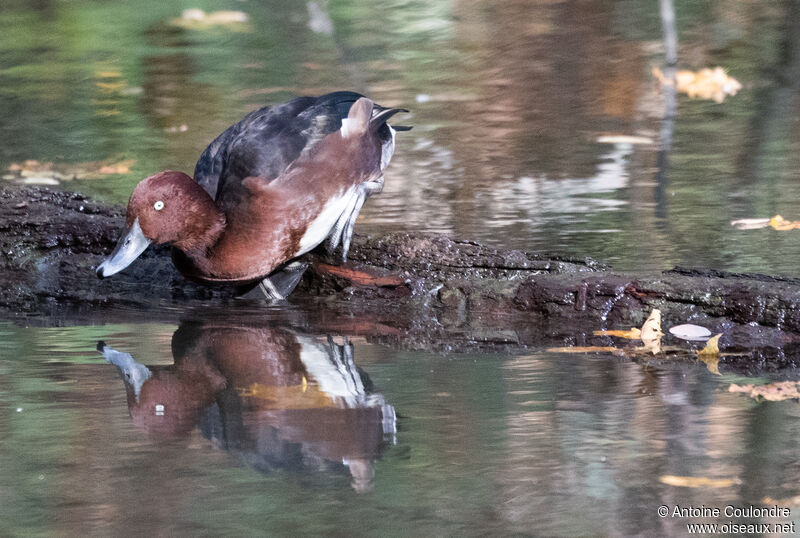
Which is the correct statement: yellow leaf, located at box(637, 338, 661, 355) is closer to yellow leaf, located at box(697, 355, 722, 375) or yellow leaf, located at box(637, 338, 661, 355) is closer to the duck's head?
yellow leaf, located at box(697, 355, 722, 375)

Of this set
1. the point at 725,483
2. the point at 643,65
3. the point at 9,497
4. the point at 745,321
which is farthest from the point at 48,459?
the point at 643,65

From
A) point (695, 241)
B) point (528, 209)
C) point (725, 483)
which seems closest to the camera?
point (725, 483)

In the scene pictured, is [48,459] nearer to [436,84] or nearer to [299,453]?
[299,453]

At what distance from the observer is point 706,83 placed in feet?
24.2

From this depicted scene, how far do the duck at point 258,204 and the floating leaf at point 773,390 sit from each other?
1.78 meters

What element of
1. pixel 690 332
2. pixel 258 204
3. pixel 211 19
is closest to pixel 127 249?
pixel 258 204

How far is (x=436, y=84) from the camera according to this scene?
769 cm

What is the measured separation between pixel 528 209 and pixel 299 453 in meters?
2.86

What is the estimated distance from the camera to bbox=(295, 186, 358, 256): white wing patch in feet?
14.1

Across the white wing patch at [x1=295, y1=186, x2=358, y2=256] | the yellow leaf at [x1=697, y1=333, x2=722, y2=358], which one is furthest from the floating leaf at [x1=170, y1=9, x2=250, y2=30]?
the yellow leaf at [x1=697, y1=333, x2=722, y2=358]

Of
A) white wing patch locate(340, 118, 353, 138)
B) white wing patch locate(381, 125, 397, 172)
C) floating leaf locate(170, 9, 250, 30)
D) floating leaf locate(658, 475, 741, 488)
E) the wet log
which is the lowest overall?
Answer: floating leaf locate(658, 475, 741, 488)

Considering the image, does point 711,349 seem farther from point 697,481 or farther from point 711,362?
point 697,481

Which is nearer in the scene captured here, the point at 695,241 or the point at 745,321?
the point at 745,321

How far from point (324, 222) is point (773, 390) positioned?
1912mm
